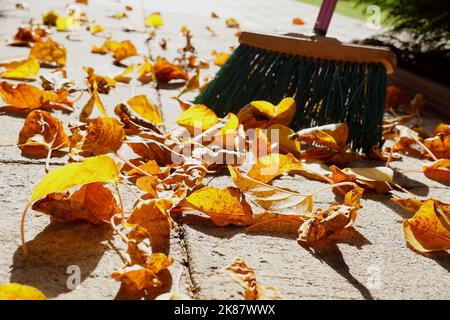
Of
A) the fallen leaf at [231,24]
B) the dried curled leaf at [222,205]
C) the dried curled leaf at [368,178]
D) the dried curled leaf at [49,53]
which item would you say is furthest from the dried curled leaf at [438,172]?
the fallen leaf at [231,24]

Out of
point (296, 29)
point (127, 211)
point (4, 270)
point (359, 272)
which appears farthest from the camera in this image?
point (296, 29)

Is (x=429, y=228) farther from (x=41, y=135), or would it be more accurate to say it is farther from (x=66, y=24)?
(x=66, y=24)

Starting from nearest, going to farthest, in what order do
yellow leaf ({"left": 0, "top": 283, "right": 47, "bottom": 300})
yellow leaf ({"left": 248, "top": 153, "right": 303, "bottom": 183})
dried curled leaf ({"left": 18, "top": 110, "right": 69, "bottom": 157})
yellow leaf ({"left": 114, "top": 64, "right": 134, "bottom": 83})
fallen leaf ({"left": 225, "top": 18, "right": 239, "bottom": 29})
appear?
1. yellow leaf ({"left": 0, "top": 283, "right": 47, "bottom": 300})
2. yellow leaf ({"left": 248, "top": 153, "right": 303, "bottom": 183})
3. dried curled leaf ({"left": 18, "top": 110, "right": 69, "bottom": 157})
4. yellow leaf ({"left": 114, "top": 64, "right": 134, "bottom": 83})
5. fallen leaf ({"left": 225, "top": 18, "right": 239, "bottom": 29})

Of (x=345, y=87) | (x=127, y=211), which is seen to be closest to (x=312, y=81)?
(x=345, y=87)

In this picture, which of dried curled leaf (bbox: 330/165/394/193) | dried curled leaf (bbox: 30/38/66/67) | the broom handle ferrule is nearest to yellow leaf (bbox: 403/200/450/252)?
dried curled leaf (bbox: 330/165/394/193)

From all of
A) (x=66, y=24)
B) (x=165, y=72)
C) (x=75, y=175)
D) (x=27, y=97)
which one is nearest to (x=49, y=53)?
(x=165, y=72)

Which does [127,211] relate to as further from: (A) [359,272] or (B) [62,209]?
(A) [359,272]

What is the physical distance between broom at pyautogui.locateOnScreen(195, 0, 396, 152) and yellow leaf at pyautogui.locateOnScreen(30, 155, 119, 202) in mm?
984

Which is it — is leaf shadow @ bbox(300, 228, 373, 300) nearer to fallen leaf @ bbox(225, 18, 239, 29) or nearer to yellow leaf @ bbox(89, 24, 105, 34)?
yellow leaf @ bbox(89, 24, 105, 34)

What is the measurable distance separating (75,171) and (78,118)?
92 cm

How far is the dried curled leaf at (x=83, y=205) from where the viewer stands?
989 mm

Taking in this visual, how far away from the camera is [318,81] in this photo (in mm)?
1778

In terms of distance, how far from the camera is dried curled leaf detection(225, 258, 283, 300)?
0.81 m

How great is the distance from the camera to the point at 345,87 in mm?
1764
